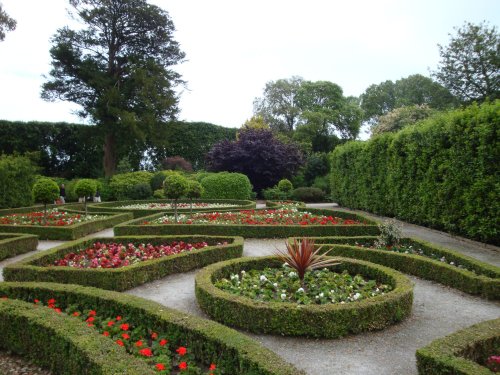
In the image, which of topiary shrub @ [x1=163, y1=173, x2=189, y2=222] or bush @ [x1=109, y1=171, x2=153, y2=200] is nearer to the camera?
topiary shrub @ [x1=163, y1=173, x2=189, y2=222]

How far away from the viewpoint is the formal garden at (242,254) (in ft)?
13.1

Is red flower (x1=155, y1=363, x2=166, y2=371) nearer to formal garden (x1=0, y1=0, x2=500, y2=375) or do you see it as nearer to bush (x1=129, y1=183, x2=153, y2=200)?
formal garden (x1=0, y1=0, x2=500, y2=375)

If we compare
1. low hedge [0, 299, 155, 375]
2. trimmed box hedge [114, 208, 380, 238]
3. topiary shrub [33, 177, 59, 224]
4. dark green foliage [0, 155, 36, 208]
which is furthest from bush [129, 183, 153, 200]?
low hedge [0, 299, 155, 375]

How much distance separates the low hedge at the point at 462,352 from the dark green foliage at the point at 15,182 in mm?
17139

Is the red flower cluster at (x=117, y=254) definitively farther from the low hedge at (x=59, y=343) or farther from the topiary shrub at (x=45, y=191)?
the topiary shrub at (x=45, y=191)

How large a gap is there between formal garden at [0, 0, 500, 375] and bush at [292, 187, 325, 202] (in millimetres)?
89

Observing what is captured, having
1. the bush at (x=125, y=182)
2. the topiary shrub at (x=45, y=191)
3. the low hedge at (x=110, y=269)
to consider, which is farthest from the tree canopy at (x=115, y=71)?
the low hedge at (x=110, y=269)

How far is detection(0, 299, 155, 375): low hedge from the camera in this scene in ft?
11.2

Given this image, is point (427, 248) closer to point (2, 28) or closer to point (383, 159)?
point (383, 159)

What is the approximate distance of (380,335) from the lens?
15.5 feet

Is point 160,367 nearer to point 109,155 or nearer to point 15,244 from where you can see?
point 15,244

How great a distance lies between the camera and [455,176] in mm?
10156

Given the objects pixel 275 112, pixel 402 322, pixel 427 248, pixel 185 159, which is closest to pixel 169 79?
pixel 185 159

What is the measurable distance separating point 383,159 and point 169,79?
17.4m
